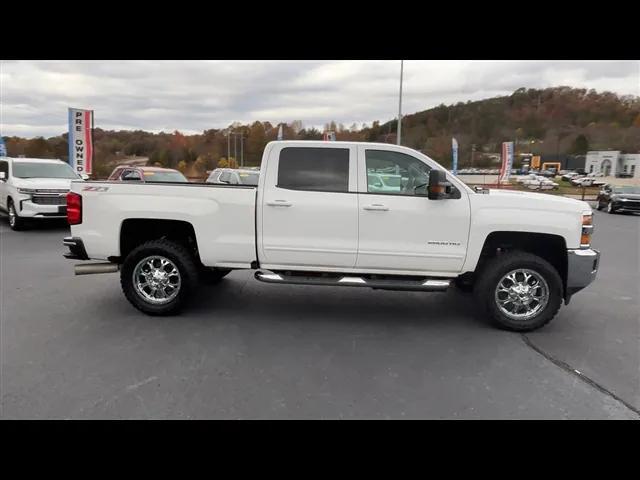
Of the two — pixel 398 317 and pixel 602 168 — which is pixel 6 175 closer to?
pixel 398 317

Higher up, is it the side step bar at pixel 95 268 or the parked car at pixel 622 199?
the parked car at pixel 622 199

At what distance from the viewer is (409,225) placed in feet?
14.6

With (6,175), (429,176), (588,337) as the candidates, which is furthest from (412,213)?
(6,175)

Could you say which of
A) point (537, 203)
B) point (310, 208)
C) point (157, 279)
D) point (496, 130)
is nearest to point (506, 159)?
point (537, 203)

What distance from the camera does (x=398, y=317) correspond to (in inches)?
193

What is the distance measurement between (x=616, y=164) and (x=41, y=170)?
8264 cm

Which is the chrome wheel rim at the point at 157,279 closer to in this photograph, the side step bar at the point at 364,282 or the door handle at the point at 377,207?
the side step bar at the point at 364,282

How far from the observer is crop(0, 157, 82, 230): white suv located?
10492mm

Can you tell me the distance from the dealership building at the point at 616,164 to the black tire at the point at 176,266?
260ft

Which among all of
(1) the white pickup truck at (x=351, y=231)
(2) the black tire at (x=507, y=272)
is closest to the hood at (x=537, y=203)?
(1) the white pickup truck at (x=351, y=231)

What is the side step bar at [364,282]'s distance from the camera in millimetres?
4453

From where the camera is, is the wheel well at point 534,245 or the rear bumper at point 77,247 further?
the rear bumper at point 77,247
